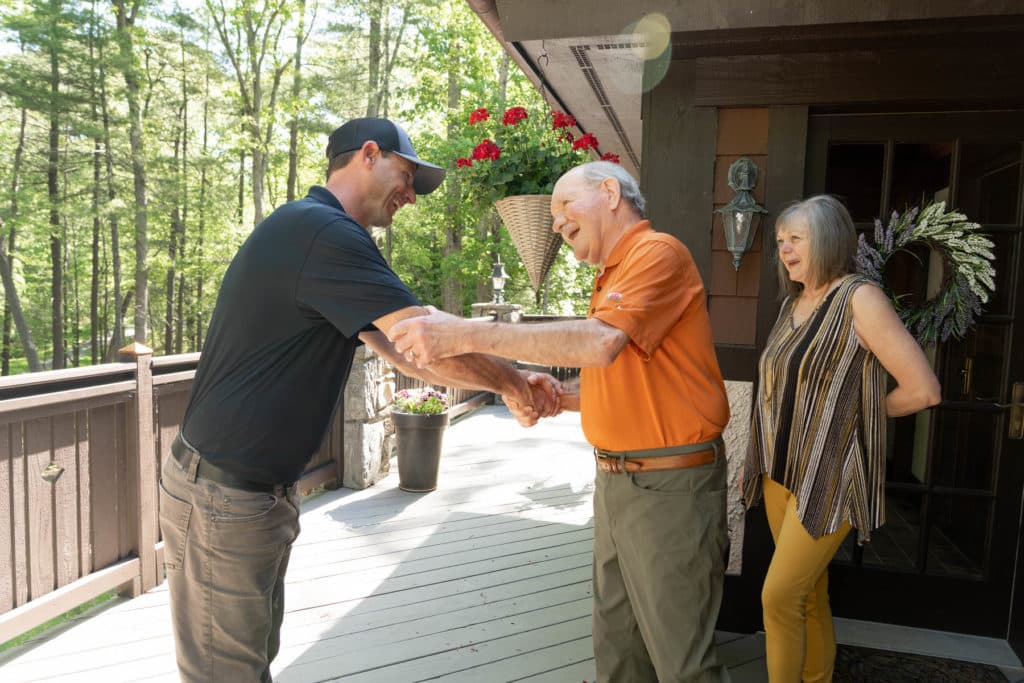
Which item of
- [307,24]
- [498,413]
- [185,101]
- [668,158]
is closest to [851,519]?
[668,158]

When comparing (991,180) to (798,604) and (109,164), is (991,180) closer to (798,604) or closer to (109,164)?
(798,604)

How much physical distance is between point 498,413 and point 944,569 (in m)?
6.08

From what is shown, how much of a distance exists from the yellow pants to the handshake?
73cm

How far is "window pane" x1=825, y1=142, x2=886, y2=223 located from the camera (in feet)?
9.22

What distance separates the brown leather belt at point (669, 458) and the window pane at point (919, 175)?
1671mm

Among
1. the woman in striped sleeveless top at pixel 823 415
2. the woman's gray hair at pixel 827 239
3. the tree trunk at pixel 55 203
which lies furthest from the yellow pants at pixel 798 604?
the tree trunk at pixel 55 203

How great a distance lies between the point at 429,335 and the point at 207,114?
2035 cm

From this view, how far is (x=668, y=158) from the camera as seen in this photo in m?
2.83

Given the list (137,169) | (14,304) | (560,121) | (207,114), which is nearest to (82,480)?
(560,121)

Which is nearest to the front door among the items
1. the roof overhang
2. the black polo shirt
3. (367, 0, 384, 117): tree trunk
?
the roof overhang

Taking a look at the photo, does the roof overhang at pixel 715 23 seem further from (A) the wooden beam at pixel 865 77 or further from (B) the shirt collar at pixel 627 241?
(B) the shirt collar at pixel 627 241

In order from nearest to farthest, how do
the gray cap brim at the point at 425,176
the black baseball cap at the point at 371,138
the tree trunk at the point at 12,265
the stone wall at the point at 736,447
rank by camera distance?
1. the black baseball cap at the point at 371,138
2. the gray cap brim at the point at 425,176
3. the stone wall at the point at 736,447
4. the tree trunk at the point at 12,265

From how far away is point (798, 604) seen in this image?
199 centimetres

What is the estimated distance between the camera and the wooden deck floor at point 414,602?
263 cm
